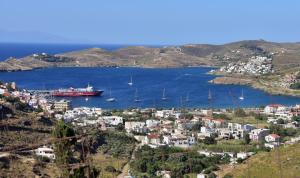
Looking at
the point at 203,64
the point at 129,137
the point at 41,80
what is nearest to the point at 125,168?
the point at 129,137

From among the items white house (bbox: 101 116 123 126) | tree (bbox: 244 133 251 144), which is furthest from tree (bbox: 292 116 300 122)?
white house (bbox: 101 116 123 126)

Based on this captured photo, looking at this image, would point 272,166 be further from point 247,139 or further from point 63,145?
point 247,139

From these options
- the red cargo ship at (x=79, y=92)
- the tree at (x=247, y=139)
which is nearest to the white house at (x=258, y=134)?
the tree at (x=247, y=139)

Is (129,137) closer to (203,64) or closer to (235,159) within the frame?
(235,159)

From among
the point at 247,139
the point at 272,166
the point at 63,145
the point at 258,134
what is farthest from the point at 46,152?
the point at 258,134

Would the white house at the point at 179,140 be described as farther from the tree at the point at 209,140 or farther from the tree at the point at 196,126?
the tree at the point at 196,126
